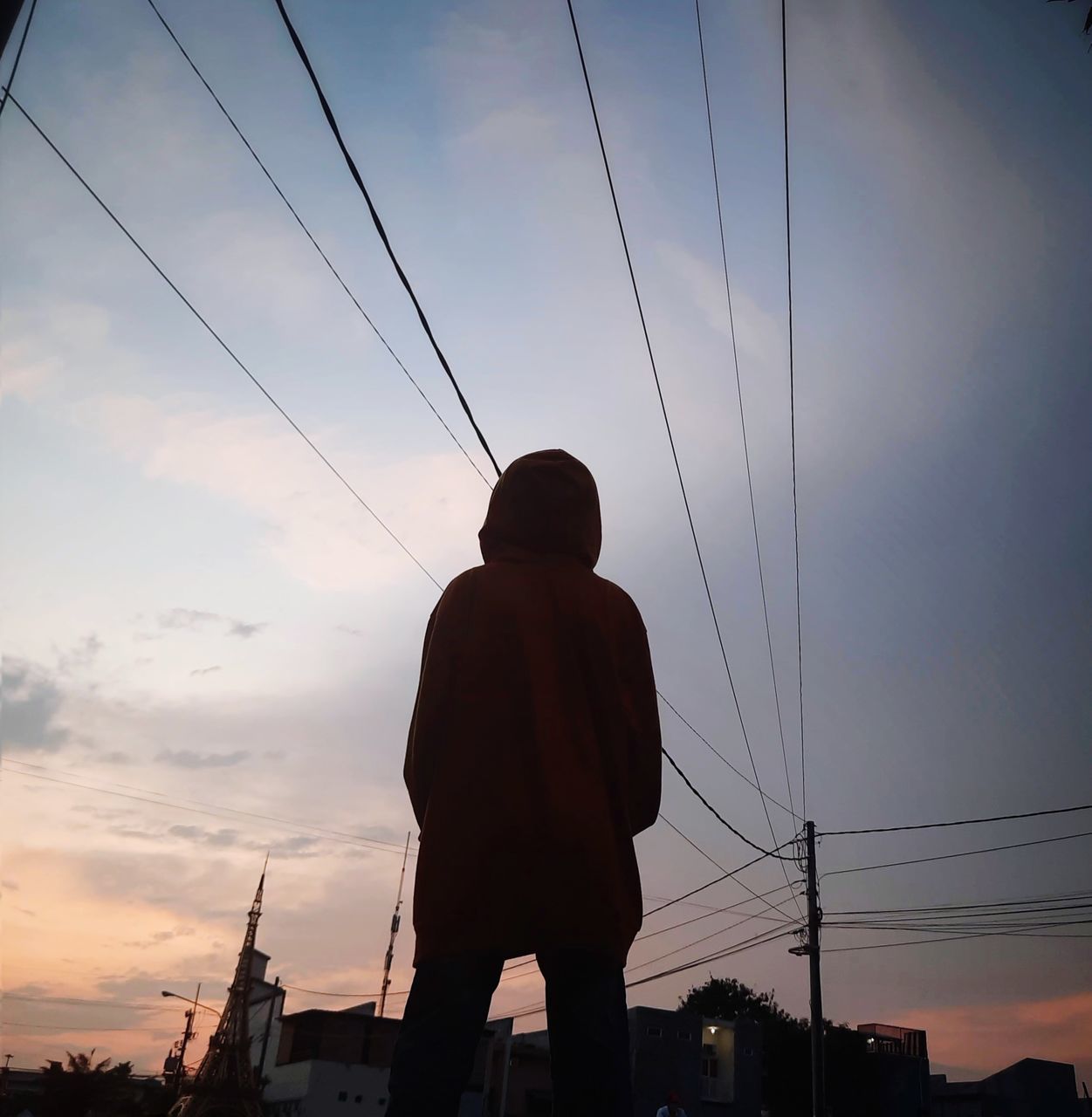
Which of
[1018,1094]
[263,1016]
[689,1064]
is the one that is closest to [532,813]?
[689,1064]

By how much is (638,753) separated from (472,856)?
0.49 metres

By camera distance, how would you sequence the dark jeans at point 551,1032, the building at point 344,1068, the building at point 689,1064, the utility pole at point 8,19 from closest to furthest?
1. the utility pole at point 8,19
2. the dark jeans at point 551,1032
3. the building at point 344,1068
4. the building at point 689,1064

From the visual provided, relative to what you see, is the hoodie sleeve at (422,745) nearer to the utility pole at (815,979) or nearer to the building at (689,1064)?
the utility pole at (815,979)

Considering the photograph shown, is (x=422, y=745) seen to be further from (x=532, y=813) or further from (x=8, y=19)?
(x=8, y=19)

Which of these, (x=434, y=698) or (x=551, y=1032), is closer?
(x=551, y=1032)

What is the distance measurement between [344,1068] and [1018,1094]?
33.6 metres

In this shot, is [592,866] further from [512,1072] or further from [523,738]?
[512,1072]

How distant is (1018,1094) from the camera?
138 feet

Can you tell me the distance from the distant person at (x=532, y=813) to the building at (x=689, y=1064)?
36147 mm

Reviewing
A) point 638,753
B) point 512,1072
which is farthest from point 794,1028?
point 638,753

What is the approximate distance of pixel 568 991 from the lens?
5.96ft

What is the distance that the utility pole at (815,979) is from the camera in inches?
687

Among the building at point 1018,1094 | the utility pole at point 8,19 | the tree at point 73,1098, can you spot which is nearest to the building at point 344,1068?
the tree at point 73,1098

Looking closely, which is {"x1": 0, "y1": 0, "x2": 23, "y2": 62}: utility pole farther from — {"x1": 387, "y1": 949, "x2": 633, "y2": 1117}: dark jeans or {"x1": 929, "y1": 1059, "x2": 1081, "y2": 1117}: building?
{"x1": 929, "y1": 1059, "x2": 1081, "y2": 1117}: building
